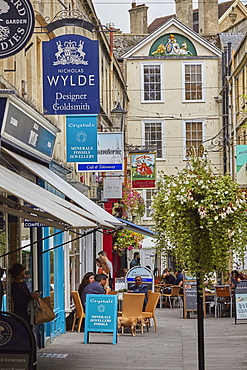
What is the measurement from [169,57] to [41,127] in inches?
1140

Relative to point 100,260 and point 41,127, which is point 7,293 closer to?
point 41,127

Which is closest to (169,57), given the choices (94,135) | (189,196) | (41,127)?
(94,135)

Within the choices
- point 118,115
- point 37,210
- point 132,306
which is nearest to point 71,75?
point 37,210

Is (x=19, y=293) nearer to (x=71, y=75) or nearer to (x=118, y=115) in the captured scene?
(x=71, y=75)

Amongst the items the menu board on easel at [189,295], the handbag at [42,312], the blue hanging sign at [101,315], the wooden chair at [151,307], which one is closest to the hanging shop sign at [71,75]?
the handbag at [42,312]

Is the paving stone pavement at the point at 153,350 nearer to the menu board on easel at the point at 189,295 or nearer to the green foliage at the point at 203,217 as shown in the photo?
the menu board on easel at the point at 189,295

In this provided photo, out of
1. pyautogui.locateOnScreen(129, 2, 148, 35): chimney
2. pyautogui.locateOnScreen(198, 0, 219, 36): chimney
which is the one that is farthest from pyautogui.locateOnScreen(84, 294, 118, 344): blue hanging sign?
pyautogui.locateOnScreen(129, 2, 148, 35): chimney

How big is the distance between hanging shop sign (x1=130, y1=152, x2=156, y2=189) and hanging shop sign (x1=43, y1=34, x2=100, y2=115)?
13.9 m

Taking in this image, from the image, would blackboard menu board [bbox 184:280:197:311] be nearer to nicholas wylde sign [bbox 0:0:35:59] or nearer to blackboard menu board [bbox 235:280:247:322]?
blackboard menu board [bbox 235:280:247:322]

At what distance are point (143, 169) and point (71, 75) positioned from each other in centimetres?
1456

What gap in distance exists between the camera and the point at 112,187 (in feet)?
84.0

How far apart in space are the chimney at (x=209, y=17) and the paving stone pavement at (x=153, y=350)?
30.3 meters

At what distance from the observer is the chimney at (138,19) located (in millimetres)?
47625

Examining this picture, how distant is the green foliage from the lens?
10.3 m
